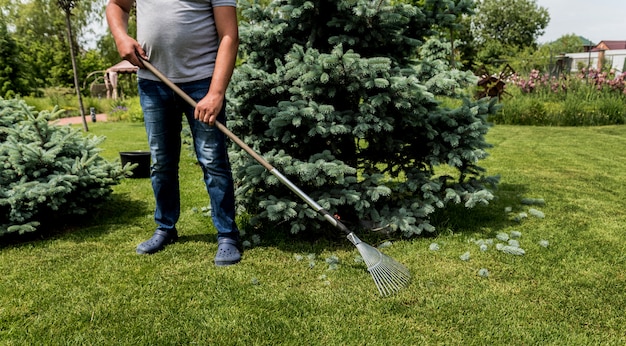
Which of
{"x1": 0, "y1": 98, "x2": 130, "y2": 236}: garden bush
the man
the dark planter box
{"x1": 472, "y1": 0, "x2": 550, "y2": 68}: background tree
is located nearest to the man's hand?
the man

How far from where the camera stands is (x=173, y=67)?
8.47 ft

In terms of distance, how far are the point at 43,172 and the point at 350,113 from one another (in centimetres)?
224

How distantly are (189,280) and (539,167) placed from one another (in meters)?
4.78

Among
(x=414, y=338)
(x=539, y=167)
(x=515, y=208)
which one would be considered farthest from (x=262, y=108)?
(x=539, y=167)

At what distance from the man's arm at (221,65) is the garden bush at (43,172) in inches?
51.7

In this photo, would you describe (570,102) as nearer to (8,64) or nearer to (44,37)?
(8,64)

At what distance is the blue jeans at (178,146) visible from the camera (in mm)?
2643

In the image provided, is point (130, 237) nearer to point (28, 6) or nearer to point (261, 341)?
point (261, 341)

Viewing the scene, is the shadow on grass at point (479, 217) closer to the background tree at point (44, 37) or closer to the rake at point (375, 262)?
the rake at point (375, 262)

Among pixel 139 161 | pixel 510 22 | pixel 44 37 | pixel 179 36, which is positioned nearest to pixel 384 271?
pixel 179 36

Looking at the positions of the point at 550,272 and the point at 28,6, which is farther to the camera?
the point at 28,6

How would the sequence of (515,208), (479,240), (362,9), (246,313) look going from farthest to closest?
(515,208)
(479,240)
(362,9)
(246,313)

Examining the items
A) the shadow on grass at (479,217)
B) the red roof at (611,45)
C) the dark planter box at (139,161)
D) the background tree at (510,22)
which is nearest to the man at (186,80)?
the shadow on grass at (479,217)

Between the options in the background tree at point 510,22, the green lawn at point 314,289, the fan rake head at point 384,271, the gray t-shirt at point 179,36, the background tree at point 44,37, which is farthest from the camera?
the background tree at point 510,22
